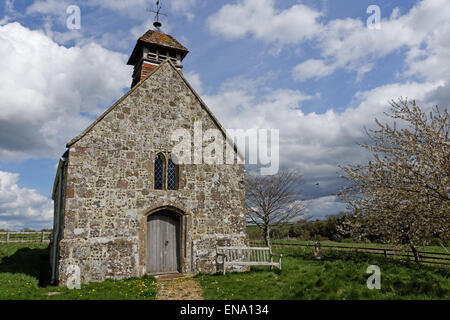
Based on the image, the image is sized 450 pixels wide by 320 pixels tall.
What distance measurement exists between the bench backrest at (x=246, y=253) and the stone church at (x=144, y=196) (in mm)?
427

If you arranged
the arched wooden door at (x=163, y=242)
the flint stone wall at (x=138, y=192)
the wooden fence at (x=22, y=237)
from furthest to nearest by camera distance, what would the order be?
the wooden fence at (x=22, y=237) → the arched wooden door at (x=163, y=242) → the flint stone wall at (x=138, y=192)

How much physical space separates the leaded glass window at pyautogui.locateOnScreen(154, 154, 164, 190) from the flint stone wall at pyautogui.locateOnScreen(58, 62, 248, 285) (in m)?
0.44

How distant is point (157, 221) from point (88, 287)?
11.2 feet

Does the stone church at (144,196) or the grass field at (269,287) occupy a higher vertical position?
the stone church at (144,196)

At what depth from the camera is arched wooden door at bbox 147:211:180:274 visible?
1163 cm

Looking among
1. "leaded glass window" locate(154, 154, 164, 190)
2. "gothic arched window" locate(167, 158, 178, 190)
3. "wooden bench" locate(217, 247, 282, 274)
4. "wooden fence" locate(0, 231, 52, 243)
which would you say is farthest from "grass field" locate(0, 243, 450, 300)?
"wooden fence" locate(0, 231, 52, 243)

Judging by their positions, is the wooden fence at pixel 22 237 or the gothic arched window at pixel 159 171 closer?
the gothic arched window at pixel 159 171

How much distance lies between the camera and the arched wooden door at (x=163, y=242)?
1163cm

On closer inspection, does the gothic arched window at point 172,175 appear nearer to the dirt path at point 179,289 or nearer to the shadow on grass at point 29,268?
the dirt path at point 179,289

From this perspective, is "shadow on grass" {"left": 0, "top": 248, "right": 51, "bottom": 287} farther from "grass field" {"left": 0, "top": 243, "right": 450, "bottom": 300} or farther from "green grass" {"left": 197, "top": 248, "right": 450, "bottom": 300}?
"green grass" {"left": 197, "top": 248, "right": 450, "bottom": 300}

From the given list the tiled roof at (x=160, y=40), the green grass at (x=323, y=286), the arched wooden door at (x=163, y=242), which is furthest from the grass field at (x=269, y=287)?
the tiled roof at (x=160, y=40)

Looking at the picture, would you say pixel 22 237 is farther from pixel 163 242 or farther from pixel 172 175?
pixel 172 175
